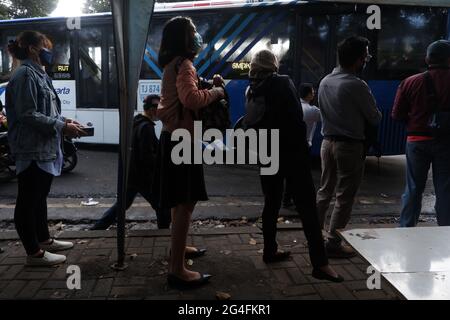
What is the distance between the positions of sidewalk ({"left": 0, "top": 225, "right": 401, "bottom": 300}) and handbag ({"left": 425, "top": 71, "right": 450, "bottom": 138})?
54.2 inches

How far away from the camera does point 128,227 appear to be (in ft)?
16.7

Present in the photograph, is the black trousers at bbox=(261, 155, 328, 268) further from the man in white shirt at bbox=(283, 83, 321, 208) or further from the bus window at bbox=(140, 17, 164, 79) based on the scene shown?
the bus window at bbox=(140, 17, 164, 79)

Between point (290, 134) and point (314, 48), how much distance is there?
5484 mm

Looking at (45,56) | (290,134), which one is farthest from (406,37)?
(45,56)

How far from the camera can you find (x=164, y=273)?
3416 mm

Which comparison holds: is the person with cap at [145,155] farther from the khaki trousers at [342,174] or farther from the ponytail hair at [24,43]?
the khaki trousers at [342,174]

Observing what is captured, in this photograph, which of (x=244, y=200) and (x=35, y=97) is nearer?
(x=35, y=97)

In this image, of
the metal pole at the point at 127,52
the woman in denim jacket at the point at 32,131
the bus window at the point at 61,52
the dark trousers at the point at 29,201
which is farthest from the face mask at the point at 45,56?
the bus window at the point at 61,52

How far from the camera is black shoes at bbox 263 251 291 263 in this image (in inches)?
142

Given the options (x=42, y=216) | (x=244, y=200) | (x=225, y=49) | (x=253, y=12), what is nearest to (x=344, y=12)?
(x=253, y=12)

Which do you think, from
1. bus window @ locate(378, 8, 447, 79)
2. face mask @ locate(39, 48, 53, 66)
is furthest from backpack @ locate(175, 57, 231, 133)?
bus window @ locate(378, 8, 447, 79)
